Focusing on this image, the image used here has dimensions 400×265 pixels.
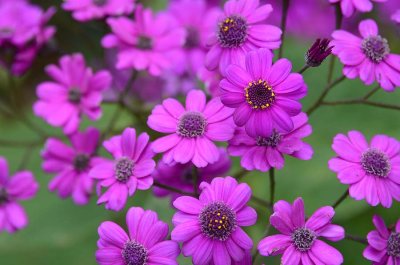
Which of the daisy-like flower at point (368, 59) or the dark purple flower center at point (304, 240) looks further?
the daisy-like flower at point (368, 59)

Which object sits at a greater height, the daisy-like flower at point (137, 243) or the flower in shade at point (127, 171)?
the flower in shade at point (127, 171)

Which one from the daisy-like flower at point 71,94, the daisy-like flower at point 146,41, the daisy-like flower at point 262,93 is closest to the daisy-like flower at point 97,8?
the daisy-like flower at point 146,41

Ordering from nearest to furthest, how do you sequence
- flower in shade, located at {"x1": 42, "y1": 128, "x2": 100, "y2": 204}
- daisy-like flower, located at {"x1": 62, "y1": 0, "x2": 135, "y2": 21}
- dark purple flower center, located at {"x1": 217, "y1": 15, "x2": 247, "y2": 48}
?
dark purple flower center, located at {"x1": 217, "y1": 15, "x2": 247, "y2": 48}
flower in shade, located at {"x1": 42, "y1": 128, "x2": 100, "y2": 204}
daisy-like flower, located at {"x1": 62, "y1": 0, "x2": 135, "y2": 21}

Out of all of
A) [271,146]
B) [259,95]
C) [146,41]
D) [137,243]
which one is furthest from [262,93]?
[146,41]

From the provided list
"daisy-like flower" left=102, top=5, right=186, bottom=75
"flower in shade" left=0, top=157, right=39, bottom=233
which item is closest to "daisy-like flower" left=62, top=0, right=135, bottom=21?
"daisy-like flower" left=102, top=5, right=186, bottom=75

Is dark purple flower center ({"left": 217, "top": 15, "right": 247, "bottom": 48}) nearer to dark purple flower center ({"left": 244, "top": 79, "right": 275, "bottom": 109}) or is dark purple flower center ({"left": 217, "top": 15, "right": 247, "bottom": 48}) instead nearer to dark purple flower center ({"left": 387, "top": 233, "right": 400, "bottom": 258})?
dark purple flower center ({"left": 244, "top": 79, "right": 275, "bottom": 109})

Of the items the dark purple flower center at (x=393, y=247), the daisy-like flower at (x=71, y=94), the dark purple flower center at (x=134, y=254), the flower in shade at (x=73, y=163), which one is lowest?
the dark purple flower center at (x=134, y=254)

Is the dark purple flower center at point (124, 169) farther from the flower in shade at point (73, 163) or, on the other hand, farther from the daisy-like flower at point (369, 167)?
the daisy-like flower at point (369, 167)
